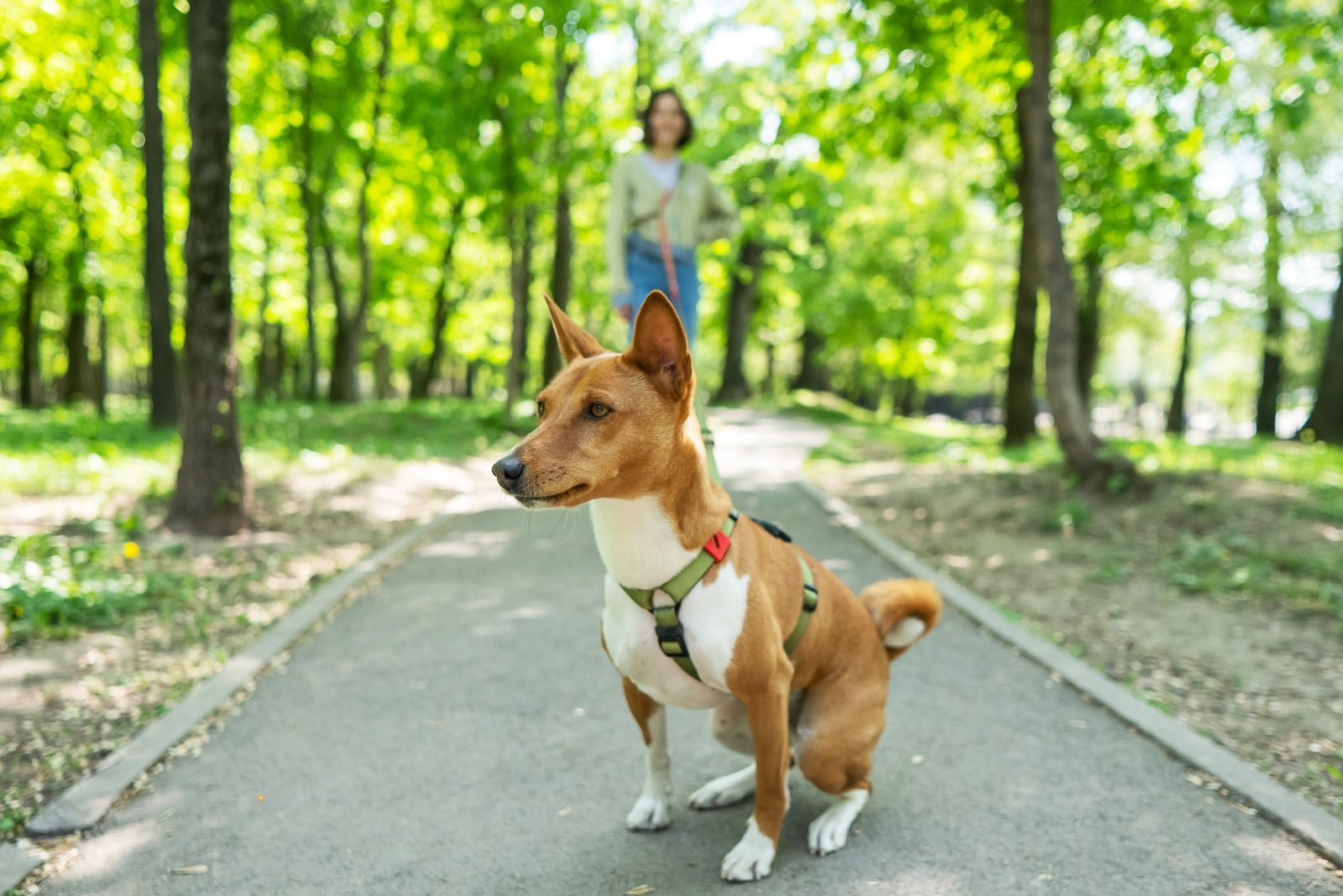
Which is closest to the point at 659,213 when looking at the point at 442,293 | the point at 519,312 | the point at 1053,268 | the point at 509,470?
the point at 509,470

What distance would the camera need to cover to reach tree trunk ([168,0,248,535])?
24.2 feet

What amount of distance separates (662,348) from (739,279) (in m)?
26.2

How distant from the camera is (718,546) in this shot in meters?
2.71

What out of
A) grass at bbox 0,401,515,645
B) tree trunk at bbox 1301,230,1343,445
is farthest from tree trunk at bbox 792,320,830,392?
tree trunk at bbox 1301,230,1343,445

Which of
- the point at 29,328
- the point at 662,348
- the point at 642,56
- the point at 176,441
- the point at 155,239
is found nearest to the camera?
the point at 662,348

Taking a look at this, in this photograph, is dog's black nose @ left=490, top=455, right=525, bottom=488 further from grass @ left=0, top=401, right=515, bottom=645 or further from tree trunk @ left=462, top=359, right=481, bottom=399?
tree trunk @ left=462, top=359, right=481, bottom=399

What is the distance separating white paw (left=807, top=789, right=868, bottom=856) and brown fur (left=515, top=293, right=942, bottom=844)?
61mm

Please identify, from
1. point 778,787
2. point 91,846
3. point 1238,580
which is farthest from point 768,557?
point 1238,580

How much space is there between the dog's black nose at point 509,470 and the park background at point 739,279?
2.53 m

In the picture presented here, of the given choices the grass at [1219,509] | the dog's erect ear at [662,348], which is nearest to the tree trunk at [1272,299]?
the grass at [1219,509]

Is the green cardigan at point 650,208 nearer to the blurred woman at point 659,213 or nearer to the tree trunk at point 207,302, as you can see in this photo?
the blurred woman at point 659,213

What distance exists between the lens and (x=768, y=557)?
9.73 feet

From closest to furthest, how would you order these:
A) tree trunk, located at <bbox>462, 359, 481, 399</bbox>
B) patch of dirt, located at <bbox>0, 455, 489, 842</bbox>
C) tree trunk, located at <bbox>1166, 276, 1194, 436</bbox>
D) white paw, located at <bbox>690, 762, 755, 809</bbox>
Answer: white paw, located at <bbox>690, 762, 755, 809</bbox> → patch of dirt, located at <bbox>0, 455, 489, 842</bbox> → tree trunk, located at <bbox>1166, 276, 1194, 436</bbox> → tree trunk, located at <bbox>462, 359, 481, 399</bbox>

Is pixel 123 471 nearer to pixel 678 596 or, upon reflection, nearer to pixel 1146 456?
pixel 678 596
